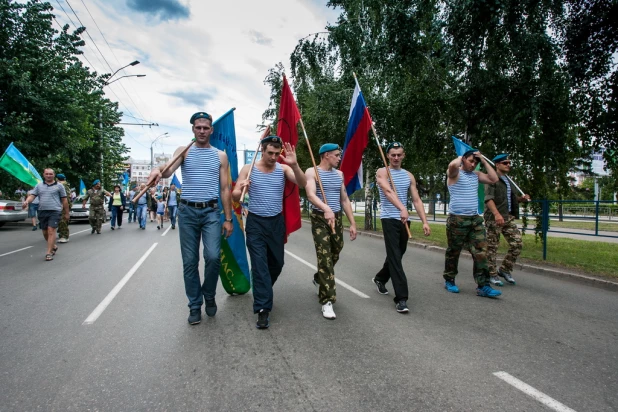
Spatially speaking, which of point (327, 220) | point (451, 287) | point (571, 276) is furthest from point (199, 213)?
point (571, 276)

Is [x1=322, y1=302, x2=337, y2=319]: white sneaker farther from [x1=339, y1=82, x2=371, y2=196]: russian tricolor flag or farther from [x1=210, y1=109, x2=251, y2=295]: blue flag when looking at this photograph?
[x1=339, y1=82, x2=371, y2=196]: russian tricolor flag

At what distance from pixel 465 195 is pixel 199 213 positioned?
3622 millimetres

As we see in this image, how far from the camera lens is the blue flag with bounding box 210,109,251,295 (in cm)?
507

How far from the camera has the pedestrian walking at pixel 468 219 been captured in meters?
5.43

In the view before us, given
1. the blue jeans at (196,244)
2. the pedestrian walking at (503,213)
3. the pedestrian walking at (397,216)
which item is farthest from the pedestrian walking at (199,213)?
the pedestrian walking at (503,213)

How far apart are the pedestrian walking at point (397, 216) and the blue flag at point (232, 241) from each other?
1829 mm

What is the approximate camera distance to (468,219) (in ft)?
18.2

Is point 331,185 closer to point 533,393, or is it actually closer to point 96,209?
point 533,393

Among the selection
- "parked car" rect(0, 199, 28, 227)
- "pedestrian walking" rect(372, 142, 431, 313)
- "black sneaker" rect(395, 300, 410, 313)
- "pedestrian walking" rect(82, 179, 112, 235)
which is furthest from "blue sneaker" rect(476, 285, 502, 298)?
"parked car" rect(0, 199, 28, 227)

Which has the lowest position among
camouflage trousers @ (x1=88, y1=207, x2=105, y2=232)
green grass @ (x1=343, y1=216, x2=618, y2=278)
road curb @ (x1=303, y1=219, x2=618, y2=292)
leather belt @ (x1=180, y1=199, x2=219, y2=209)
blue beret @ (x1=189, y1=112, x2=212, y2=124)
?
road curb @ (x1=303, y1=219, x2=618, y2=292)

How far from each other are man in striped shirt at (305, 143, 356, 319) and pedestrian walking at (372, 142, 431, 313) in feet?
1.57

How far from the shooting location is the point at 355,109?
22.2 feet

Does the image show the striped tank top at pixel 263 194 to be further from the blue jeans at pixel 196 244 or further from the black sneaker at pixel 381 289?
the black sneaker at pixel 381 289

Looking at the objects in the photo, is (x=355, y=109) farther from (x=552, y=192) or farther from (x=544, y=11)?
(x=552, y=192)
